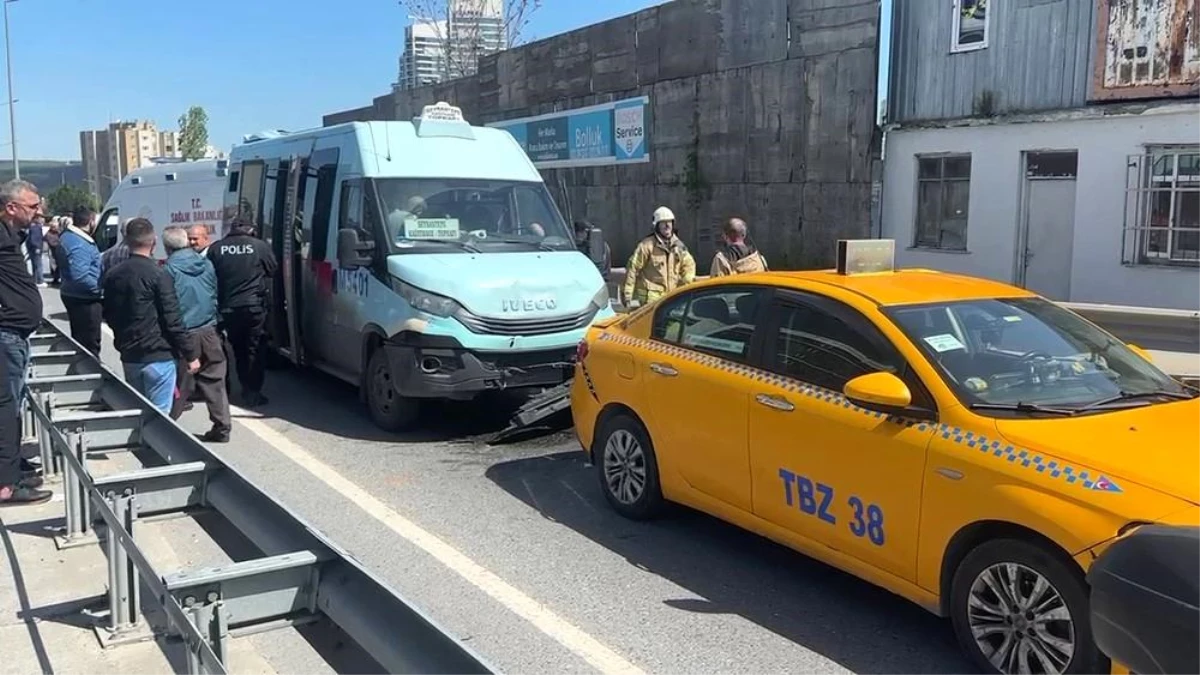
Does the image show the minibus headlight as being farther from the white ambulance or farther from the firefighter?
the white ambulance

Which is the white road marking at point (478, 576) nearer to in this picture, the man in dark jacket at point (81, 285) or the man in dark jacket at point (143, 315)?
the man in dark jacket at point (143, 315)

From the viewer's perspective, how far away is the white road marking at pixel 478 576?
14.5 feet

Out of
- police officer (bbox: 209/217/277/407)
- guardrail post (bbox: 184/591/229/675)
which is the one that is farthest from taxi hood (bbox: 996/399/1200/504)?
police officer (bbox: 209/217/277/407)

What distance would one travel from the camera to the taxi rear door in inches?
206

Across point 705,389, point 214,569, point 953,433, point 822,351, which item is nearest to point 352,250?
point 705,389

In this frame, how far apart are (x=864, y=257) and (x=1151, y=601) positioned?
365 cm

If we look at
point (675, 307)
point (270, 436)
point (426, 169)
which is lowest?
point (270, 436)

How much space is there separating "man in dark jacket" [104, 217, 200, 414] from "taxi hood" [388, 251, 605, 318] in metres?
1.89

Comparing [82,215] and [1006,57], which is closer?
[82,215]

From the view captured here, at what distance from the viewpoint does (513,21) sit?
35.6 m

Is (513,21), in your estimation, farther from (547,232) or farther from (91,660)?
(91,660)

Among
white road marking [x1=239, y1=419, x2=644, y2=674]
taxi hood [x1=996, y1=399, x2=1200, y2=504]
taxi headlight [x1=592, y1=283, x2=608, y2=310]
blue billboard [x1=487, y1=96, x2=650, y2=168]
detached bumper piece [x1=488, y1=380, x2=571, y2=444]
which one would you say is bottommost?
white road marking [x1=239, y1=419, x2=644, y2=674]

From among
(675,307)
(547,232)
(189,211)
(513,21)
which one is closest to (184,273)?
(547,232)

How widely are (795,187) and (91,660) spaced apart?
49.2 feet
